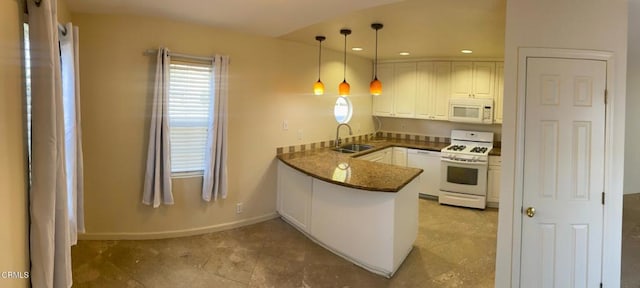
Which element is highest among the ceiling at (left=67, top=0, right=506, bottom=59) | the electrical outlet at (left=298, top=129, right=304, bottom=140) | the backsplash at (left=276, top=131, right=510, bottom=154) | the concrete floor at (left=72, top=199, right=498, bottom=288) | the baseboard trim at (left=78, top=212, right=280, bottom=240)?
the ceiling at (left=67, top=0, right=506, bottom=59)

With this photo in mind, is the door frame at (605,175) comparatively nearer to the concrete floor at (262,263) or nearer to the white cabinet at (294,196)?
the concrete floor at (262,263)

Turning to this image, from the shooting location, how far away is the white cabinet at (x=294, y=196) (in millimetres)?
3787

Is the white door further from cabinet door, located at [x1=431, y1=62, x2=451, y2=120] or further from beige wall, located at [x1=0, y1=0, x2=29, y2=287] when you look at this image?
cabinet door, located at [x1=431, y1=62, x2=451, y2=120]

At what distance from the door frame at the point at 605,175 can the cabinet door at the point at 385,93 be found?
388 cm

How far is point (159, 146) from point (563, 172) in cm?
342

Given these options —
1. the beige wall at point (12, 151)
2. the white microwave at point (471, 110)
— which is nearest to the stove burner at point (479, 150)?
the white microwave at point (471, 110)

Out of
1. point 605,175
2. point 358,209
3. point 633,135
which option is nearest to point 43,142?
point 358,209

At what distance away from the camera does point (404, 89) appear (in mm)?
6008

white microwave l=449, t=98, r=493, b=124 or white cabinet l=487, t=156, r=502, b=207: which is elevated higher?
white microwave l=449, t=98, r=493, b=124

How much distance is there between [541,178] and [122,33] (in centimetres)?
378

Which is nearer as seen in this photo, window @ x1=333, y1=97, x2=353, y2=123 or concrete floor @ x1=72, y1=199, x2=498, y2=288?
concrete floor @ x1=72, y1=199, x2=498, y2=288

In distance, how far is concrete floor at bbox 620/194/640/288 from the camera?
118 inches

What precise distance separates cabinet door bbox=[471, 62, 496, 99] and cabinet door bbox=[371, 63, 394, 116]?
4.42 feet

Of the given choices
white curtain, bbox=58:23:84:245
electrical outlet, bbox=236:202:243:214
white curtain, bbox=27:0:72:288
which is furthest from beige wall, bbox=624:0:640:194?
white curtain, bbox=58:23:84:245
